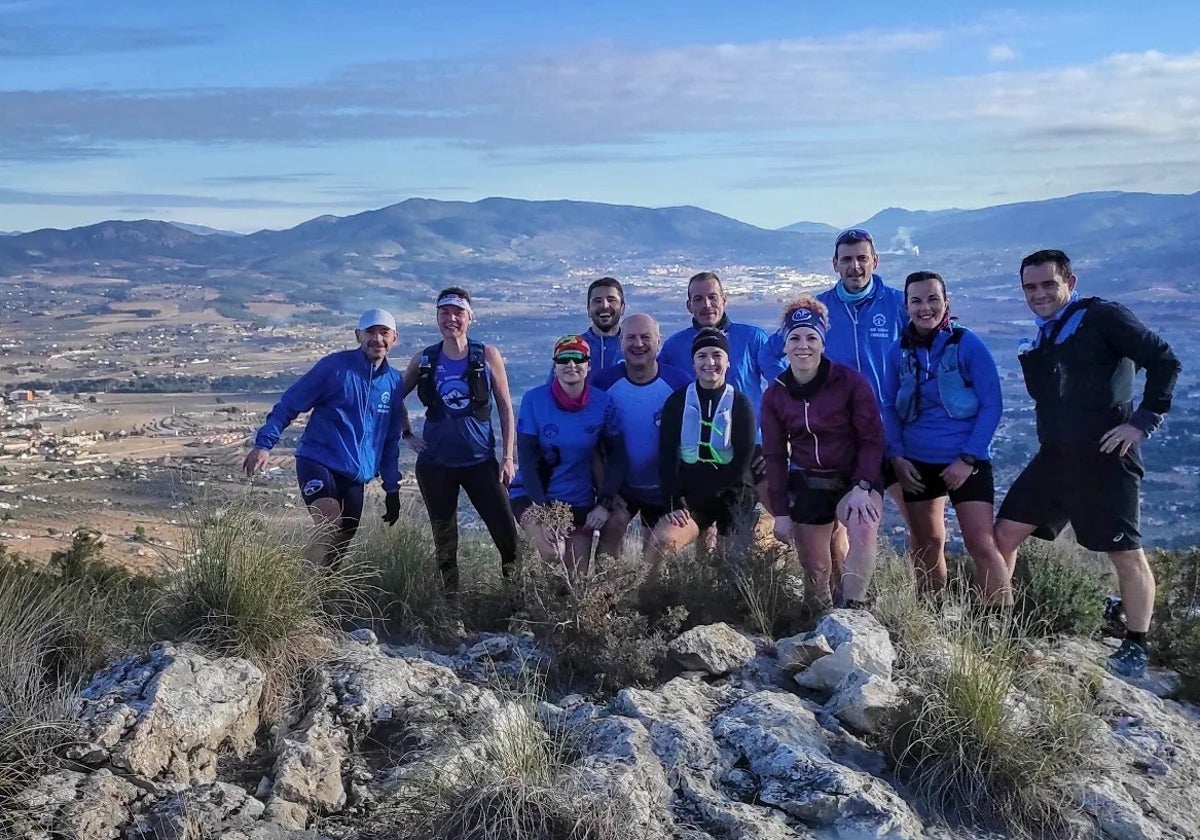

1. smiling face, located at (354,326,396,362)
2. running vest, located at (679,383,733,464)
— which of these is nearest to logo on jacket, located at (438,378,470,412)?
smiling face, located at (354,326,396,362)

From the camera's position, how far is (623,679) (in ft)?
14.7

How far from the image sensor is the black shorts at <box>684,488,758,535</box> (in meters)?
5.83

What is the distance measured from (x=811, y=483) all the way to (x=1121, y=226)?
473ft

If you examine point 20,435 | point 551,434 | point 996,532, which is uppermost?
point 551,434

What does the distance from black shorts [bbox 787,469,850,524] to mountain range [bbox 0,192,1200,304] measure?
69.4 meters

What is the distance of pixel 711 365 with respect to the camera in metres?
5.63

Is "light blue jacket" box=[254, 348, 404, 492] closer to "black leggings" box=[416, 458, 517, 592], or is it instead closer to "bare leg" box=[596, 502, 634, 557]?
"black leggings" box=[416, 458, 517, 592]

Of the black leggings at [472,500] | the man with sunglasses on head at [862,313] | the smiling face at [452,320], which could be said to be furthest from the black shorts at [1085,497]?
the smiling face at [452,320]

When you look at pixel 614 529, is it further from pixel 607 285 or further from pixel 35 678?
pixel 35 678

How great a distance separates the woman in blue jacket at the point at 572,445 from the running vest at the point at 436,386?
0.29 metres

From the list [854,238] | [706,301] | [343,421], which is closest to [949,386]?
[854,238]

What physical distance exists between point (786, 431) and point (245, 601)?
3.00 meters

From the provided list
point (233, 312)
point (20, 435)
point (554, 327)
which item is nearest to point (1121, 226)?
point (554, 327)

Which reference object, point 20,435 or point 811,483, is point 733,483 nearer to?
point 811,483
